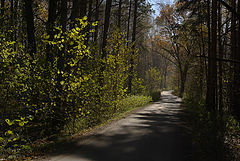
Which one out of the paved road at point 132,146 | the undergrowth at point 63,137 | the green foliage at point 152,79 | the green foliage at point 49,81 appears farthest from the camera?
the green foliage at point 152,79

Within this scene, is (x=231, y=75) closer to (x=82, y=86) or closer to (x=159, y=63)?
(x=82, y=86)

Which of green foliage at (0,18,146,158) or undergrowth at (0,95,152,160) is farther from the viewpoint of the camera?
green foliage at (0,18,146,158)

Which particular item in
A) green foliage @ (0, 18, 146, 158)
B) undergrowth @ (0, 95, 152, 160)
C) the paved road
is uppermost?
green foliage @ (0, 18, 146, 158)

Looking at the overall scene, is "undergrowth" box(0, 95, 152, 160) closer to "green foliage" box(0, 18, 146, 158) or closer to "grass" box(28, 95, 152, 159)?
"grass" box(28, 95, 152, 159)

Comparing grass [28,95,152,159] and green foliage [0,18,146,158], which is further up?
green foliage [0,18,146,158]

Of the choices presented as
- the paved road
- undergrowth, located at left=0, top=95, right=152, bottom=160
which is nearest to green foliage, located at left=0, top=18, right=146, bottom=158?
undergrowth, located at left=0, top=95, right=152, bottom=160

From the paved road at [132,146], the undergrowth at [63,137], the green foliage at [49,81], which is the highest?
the green foliage at [49,81]

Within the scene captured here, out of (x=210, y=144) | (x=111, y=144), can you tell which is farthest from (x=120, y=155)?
(x=210, y=144)

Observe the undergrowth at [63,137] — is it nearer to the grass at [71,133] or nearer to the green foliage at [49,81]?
the grass at [71,133]

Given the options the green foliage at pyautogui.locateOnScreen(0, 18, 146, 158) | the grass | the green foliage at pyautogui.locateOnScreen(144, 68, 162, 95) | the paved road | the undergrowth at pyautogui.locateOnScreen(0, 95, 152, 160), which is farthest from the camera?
the green foliage at pyautogui.locateOnScreen(144, 68, 162, 95)

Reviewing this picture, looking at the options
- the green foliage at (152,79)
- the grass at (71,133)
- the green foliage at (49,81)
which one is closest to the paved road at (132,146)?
the grass at (71,133)

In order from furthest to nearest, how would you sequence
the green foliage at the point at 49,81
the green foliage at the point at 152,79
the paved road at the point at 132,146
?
the green foliage at the point at 152,79
the green foliage at the point at 49,81
the paved road at the point at 132,146

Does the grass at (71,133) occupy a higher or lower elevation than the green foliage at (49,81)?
lower

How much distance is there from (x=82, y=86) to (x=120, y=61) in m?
4.84
